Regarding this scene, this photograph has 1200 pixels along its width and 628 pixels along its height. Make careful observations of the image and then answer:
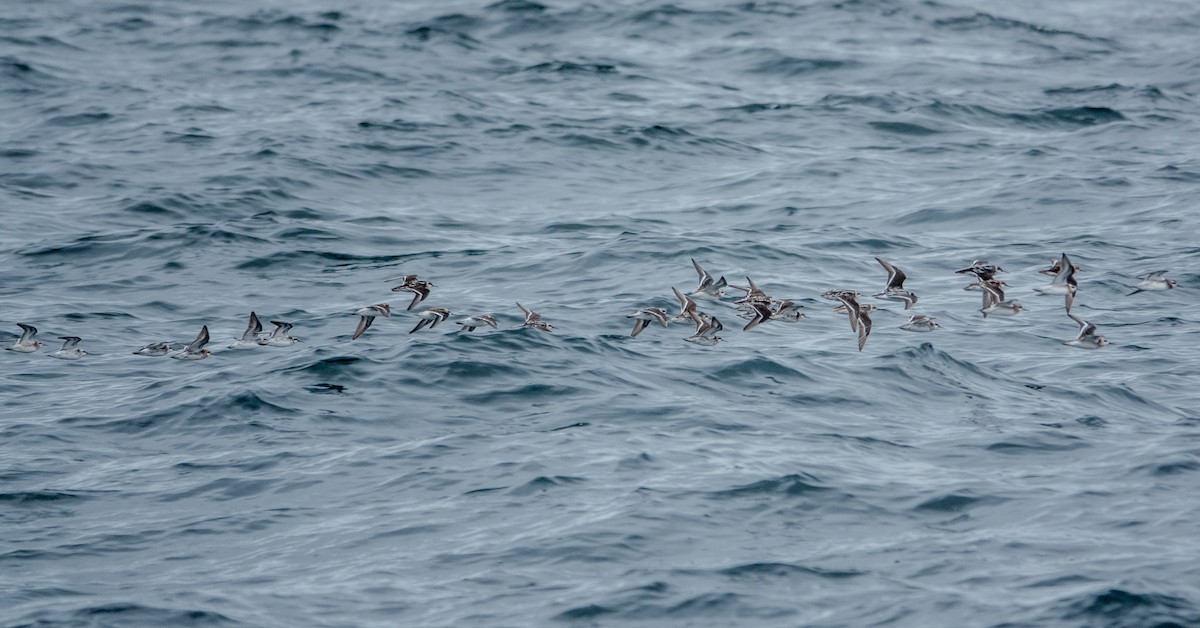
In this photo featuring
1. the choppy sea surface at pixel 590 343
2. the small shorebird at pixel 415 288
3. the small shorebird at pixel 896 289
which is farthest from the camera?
the small shorebird at pixel 415 288

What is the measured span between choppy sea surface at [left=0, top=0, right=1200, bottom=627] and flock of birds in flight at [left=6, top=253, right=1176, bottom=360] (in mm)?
305

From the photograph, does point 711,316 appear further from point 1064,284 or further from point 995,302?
point 1064,284

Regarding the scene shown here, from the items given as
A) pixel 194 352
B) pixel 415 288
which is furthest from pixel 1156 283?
pixel 194 352

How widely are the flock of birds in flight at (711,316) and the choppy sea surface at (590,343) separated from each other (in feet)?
1.00

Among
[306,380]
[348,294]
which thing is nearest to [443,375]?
[306,380]

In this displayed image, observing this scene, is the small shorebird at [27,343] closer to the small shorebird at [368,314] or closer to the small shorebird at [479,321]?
the small shorebird at [368,314]

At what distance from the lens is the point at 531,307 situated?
21.3m

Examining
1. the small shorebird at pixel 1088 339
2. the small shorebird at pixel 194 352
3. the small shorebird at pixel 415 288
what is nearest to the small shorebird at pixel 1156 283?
the small shorebird at pixel 1088 339

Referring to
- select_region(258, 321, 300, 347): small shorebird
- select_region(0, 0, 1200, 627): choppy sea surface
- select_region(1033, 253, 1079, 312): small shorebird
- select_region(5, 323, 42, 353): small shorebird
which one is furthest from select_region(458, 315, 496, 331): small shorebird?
select_region(1033, 253, 1079, 312): small shorebird

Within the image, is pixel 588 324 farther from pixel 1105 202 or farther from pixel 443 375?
pixel 1105 202

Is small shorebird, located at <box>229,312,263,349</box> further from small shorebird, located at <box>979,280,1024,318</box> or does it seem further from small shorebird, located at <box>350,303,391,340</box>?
small shorebird, located at <box>979,280,1024,318</box>

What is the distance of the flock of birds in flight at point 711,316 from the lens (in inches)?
737

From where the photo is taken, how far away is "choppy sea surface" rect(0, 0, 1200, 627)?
13102 millimetres

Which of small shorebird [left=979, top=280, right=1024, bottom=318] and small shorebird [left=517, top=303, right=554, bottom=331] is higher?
small shorebird [left=979, top=280, right=1024, bottom=318]
